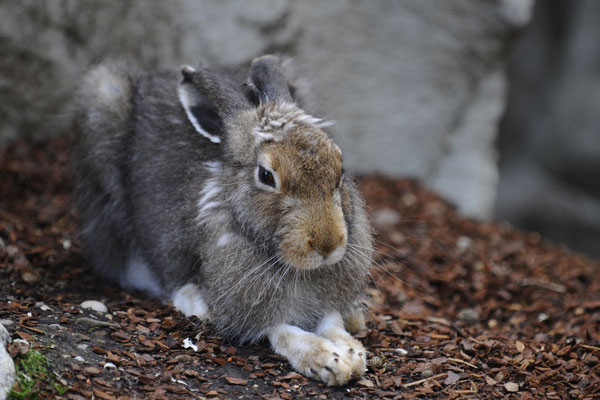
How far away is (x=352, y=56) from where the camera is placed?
8.22 meters

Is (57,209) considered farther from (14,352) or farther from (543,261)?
(543,261)

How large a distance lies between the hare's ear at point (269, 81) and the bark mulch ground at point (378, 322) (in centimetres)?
131

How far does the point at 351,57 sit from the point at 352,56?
0.01 metres

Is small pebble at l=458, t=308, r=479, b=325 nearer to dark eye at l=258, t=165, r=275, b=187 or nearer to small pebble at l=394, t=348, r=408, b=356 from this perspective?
small pebble at l=394, t=348, r=408, b=356

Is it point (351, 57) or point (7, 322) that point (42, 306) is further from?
point (351, 57)

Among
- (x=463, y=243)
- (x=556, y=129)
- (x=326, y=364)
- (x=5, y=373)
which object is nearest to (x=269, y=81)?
(x=326, y=364)

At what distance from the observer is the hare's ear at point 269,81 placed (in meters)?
4.60

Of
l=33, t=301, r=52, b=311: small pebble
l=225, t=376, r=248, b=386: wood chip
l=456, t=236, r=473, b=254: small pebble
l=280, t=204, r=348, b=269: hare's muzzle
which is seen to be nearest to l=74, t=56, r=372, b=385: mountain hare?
l=280, t=204, r=348, b=269: hare's muzzle

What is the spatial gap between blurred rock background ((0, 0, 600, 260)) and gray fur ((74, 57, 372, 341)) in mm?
1242

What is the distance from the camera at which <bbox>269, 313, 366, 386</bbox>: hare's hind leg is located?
163 inches

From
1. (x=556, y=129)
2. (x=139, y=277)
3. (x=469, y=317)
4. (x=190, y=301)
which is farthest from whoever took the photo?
(x=556, y=129)

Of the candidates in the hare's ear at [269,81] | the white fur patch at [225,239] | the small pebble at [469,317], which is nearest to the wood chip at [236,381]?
the white fur patch at [225,239]

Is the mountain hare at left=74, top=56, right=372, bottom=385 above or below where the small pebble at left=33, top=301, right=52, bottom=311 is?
above

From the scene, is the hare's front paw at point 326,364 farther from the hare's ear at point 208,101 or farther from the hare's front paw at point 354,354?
the hare's ear at point 208,101
